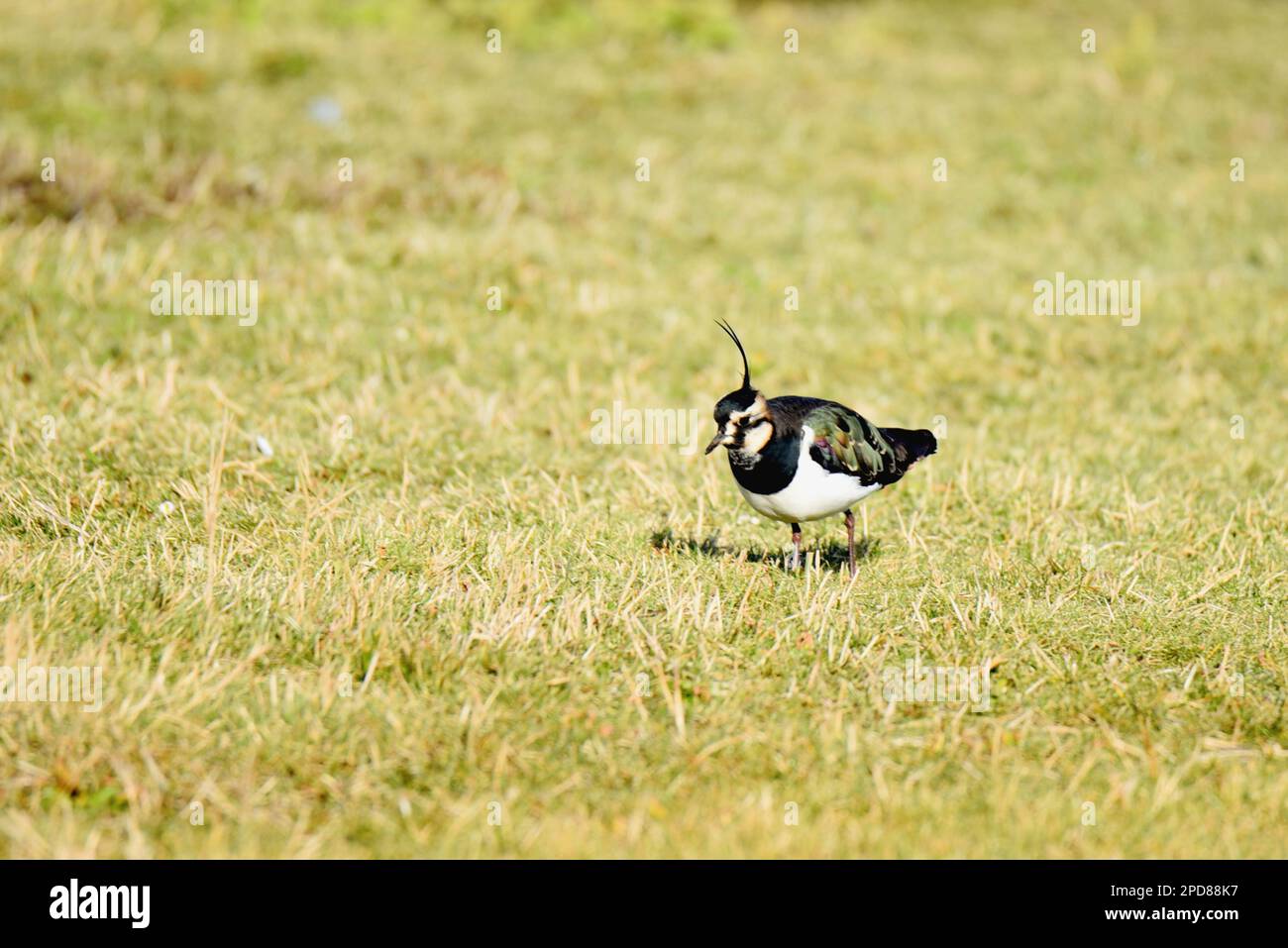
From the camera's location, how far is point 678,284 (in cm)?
1148

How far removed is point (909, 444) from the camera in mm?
6969

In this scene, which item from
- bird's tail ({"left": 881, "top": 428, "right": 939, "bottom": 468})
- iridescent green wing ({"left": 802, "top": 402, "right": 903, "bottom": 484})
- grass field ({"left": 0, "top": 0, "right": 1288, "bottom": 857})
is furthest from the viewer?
bird's tail ({"left": 881, "top": 428, "right": 939, "bottom": 468})

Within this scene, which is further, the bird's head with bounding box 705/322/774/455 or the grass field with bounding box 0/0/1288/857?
the bird's head with bounding box 705/322/774/455

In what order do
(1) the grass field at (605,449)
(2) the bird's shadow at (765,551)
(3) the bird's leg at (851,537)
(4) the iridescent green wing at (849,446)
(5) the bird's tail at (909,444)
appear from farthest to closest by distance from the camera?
(5) the bird's tail at (909,444), (2) the bird's shadow at (765,551), (3) the bird's leg at (851,537), (4) the iridescent green wing at (849,446), (1) the grass field at (605,449)

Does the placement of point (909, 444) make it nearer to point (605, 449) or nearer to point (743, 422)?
point (743, 422)

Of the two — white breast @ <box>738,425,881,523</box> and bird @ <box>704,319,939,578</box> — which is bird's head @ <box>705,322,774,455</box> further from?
white breast @ <box>738,425,881,523</box>

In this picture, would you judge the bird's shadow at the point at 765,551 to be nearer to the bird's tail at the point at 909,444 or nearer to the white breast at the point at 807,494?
the white breast at the point at 807,494

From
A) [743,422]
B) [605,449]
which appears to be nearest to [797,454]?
[743,422]

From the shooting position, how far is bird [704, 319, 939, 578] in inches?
235

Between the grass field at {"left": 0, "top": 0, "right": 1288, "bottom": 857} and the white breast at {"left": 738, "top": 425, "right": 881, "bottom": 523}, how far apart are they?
1.15 ft

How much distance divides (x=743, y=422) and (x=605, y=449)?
2711mm

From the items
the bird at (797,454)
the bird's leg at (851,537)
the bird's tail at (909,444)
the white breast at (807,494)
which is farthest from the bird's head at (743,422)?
the bird's tail at (909,444)

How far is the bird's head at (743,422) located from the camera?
233 inches

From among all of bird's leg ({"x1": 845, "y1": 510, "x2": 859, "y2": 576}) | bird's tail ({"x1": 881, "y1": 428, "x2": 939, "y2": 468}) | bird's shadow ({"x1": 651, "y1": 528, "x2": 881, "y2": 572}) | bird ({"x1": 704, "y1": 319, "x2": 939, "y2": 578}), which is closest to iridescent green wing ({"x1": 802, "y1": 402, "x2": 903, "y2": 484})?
bird ({"x1": 704, "y1": 319, "x2": 939, "y2": 578})
